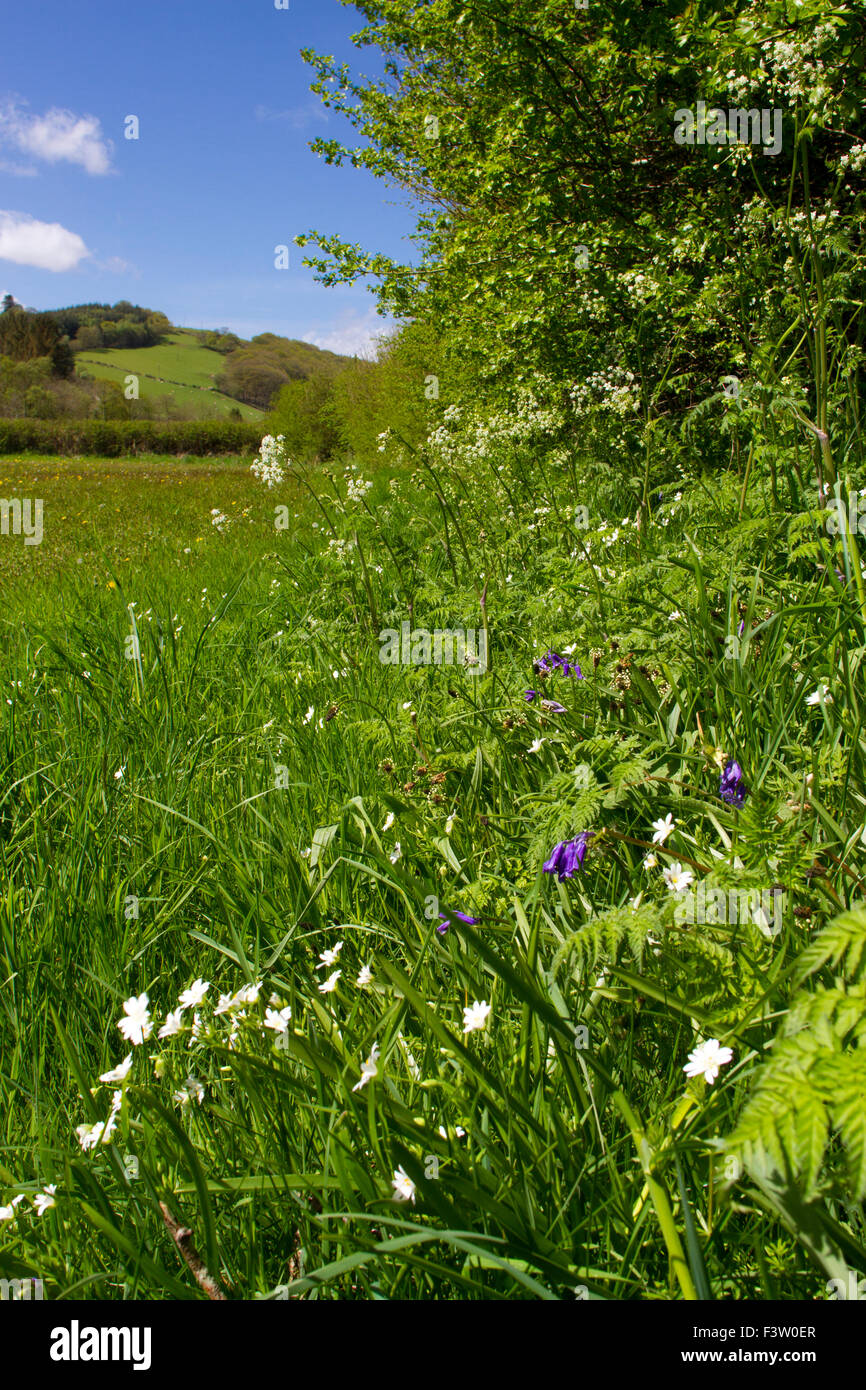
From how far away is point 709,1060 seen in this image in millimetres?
973

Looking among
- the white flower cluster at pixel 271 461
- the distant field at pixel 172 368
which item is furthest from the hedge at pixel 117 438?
the white flower cluster at pixel 271 461

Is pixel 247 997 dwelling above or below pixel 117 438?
below

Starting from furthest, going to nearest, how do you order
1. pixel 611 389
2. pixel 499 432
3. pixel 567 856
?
pixel 499 432, pixel 611 389, pixel 567 856

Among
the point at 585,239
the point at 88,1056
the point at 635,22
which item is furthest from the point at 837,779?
the point at 635,22

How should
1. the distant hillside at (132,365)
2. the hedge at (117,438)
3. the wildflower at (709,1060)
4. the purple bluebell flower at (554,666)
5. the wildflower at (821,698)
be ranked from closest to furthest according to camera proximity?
the wildflower at (709,1060) → the wildflower at (821,698) → the purple bluebell flower at (554,666) → the hedge at (117,438) → the distant hillside at (132,365)

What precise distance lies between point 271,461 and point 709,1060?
365 cm

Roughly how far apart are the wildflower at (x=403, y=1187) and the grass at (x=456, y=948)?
0.02 meters

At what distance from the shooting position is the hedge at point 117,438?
3644 cm

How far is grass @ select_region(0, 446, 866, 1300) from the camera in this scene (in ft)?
3.15

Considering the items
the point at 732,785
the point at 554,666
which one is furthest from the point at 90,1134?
the point at 554,666

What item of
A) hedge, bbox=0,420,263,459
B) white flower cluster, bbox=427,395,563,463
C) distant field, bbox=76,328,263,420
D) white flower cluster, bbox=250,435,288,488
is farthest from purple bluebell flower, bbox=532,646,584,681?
distant field, bbox=76,328,263,420

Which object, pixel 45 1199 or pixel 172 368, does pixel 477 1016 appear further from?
pixel 172 368

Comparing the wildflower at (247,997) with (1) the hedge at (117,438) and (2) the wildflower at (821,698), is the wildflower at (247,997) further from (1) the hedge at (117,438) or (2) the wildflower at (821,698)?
(1) the hedge at (117,438)

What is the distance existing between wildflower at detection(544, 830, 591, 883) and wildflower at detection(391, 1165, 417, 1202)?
1.82ft
